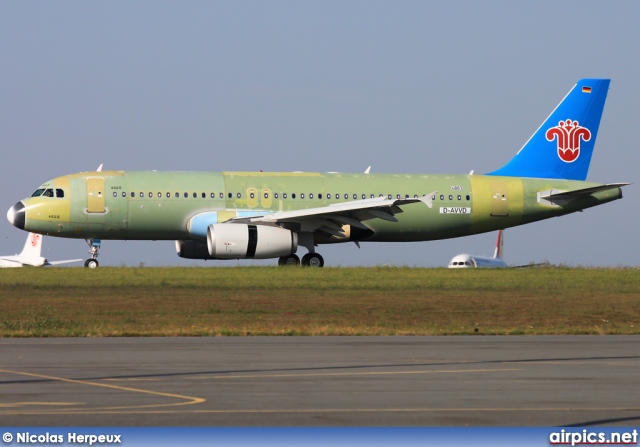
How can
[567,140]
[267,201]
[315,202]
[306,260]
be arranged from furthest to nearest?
[567,140], [315,202], [267,201], [306,260]

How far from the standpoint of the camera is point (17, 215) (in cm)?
4128

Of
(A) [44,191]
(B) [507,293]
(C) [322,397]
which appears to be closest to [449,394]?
(C) [322,397]

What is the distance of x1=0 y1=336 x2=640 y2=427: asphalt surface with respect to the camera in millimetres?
11445

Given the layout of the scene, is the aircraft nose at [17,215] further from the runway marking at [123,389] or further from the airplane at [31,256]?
the airplane at [31,256]

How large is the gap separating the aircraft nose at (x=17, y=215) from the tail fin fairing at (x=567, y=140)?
744 inches

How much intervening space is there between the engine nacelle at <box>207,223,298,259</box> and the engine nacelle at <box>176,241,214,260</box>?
323 centimetres

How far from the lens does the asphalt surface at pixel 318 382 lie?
11445 millimetres

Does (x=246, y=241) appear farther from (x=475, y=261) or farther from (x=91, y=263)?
(x=475, y=261)

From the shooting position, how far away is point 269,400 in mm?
12523

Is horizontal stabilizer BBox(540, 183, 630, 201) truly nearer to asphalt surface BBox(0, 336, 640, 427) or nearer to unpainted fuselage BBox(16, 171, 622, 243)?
unpainted fuselage BBox(16, 171, 622, 243)

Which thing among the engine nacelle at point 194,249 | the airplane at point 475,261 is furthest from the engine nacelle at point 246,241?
the airplane at point 475,261

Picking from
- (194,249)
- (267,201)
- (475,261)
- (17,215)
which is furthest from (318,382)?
(475,261)

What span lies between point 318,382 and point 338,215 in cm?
2739

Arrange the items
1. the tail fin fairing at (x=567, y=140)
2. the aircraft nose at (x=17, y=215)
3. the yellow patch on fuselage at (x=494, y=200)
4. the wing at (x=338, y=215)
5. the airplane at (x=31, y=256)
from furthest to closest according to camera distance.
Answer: the airplane at (x=31, y=256)
the tail fin fairing at (x=567, y=140)
the yellow patch on fuselage at (x=494, y=200)
the aircraft nose at (x=17, y=215)
the wing at (x=338, y=215)
